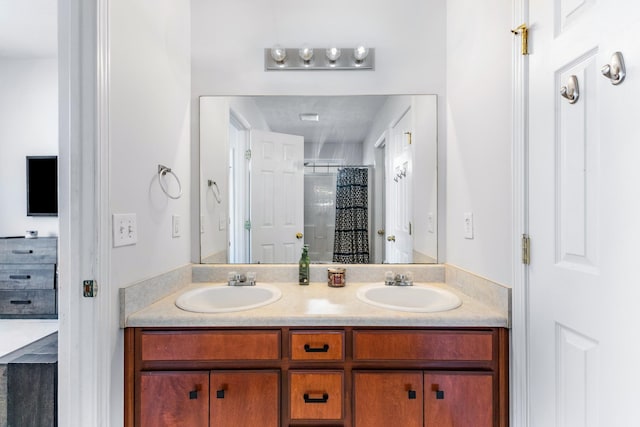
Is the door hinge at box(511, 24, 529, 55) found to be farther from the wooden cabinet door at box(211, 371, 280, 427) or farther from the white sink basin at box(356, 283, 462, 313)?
the wooden cabinet door at box(211, 371, 280, 427)

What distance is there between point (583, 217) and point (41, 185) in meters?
3.76

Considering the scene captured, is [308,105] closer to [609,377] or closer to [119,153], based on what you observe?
[119,153]

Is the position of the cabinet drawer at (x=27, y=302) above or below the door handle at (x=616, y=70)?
below

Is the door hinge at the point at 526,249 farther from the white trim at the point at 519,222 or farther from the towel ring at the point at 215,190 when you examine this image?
the towel ring at the point at 215,190

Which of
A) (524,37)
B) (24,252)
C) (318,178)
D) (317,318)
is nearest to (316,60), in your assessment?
(318,178)

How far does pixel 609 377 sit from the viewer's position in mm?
792

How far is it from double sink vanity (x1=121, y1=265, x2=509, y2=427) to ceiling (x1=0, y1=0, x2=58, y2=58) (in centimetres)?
237

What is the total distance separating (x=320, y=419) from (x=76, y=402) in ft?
2.79

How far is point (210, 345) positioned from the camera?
1170mm

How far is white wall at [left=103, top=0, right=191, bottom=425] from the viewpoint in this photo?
1.13 m

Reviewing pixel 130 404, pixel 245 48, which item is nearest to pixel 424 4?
pixel 245 48

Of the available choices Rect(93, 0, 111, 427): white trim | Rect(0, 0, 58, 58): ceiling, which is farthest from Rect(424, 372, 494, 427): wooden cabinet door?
Rect(0, 0, 58, 58): ceiling

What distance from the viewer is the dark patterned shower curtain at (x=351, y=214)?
70.2 inches

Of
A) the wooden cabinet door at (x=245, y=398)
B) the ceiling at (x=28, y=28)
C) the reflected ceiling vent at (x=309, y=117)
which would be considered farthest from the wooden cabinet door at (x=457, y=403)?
the ceiling at (x=28, y=28)
